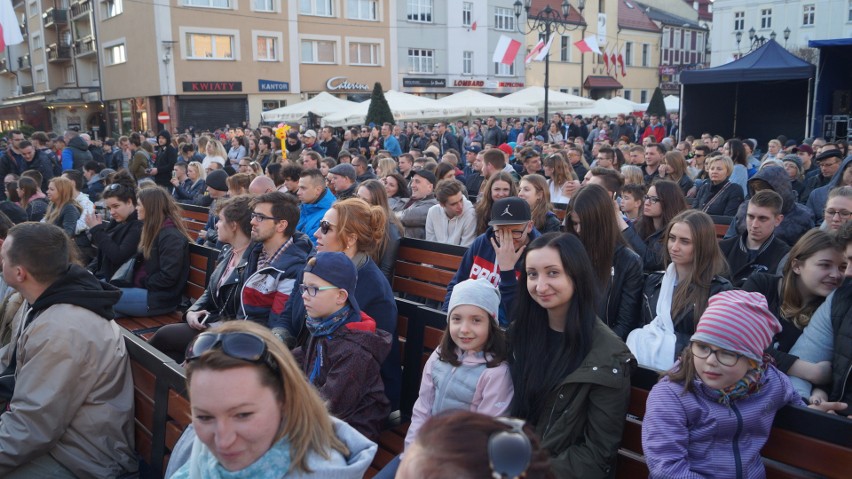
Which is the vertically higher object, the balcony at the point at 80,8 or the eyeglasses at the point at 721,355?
the balcony at the point at 80,8

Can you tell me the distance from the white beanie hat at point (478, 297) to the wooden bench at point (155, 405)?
51.2 inches

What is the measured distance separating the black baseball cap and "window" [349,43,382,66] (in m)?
39.9

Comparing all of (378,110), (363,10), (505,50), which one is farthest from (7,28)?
(363,10)

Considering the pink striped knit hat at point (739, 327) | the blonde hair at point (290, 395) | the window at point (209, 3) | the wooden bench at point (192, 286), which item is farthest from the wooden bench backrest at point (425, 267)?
the window at point (209, 3)

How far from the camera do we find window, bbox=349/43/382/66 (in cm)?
4281

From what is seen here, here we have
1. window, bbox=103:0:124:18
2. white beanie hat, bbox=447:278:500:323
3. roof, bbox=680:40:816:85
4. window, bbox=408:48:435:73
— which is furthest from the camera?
window, bbox=408:48:435:73

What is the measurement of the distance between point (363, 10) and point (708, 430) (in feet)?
142

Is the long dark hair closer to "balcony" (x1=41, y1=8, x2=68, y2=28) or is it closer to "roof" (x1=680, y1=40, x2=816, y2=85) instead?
"roof" (x1=680, y1=40, x2=816, y2=85)

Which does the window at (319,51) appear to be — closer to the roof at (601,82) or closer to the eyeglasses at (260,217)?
the roof at (601,82)

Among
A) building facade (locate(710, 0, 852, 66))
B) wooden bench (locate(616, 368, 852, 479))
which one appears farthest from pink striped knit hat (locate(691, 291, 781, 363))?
building facade (locate(710, 0, 852, 66))

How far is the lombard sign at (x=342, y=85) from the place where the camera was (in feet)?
135

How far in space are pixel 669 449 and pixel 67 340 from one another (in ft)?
8.86

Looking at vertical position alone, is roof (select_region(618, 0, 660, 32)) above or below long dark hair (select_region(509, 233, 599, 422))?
above

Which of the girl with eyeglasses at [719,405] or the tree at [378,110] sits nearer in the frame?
the girl with eyeglasses at [719,405]
